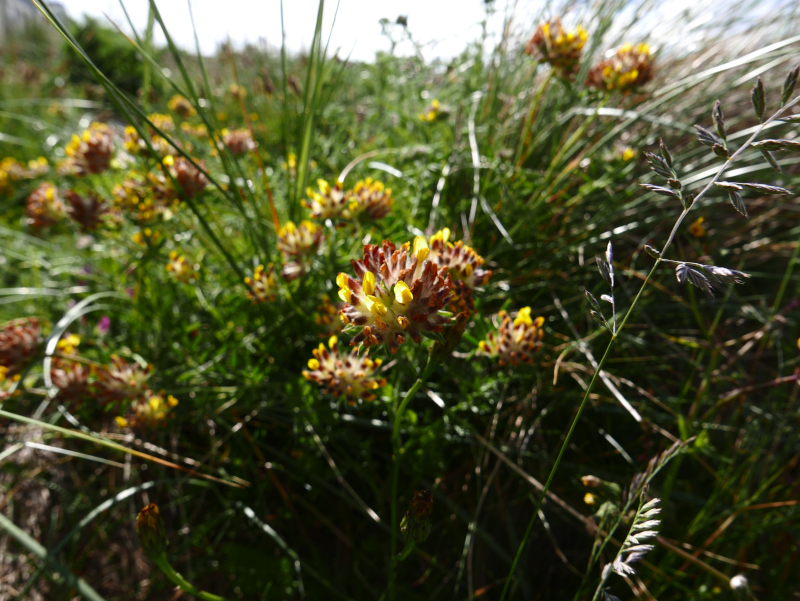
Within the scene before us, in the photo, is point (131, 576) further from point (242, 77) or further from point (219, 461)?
point (242, 77)

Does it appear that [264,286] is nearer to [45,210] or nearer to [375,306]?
[375,306]

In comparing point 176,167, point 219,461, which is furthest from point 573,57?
point 219,461

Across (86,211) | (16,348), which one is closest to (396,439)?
(16,348)

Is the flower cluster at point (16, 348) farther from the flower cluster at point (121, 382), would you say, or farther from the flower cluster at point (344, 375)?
the flower cluster at point (344, 375)

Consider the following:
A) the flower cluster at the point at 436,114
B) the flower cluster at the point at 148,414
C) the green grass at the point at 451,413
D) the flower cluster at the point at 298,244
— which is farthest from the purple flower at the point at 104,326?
the flower cluster at the point at 436,114

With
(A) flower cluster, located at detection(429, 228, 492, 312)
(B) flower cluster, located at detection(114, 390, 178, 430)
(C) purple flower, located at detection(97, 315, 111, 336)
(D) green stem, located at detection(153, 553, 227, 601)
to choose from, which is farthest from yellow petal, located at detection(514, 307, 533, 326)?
(C) purple flower, located at detection(97, 315, 111, 336)

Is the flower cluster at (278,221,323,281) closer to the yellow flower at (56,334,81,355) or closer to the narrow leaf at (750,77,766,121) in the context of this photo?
the yellow flower at (56,334,81,355)
